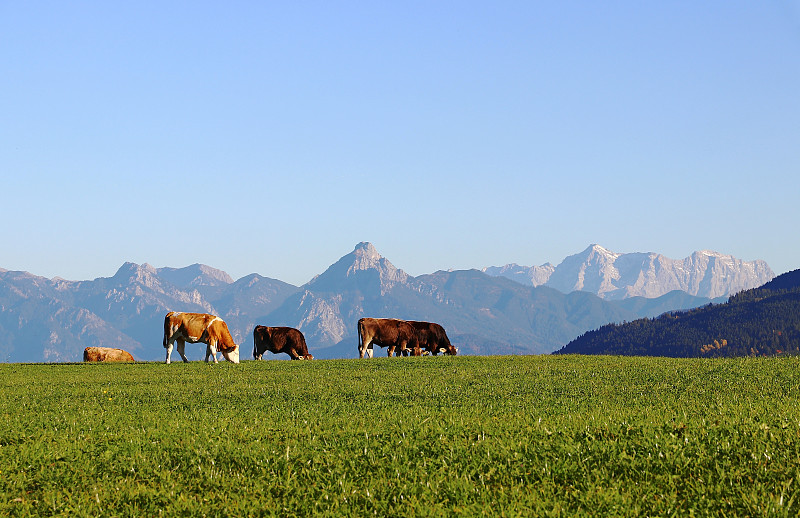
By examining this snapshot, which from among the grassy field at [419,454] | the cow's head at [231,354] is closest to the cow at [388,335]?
the cow's head at [231,354]

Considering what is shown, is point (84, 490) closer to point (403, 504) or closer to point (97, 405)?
point (403, 504)

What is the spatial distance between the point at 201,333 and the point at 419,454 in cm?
3306

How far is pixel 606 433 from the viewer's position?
13398 mm

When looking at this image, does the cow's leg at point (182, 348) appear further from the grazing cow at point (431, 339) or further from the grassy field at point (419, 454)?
the grassy field at point (419, 454)

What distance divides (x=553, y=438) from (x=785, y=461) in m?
3.60

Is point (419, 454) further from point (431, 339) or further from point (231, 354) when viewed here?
point (431, 339)

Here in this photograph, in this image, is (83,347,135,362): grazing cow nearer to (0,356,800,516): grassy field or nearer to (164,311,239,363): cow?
(164,311,239,363): cow

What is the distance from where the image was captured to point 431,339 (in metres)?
54.1

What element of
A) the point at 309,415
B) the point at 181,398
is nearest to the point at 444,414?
the point at 309,415

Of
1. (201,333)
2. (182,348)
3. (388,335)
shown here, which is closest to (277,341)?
(388,335)

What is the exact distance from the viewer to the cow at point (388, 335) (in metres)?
51.8

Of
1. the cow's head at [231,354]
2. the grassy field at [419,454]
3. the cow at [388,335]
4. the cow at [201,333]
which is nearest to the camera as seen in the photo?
the grassy field at [419,454]

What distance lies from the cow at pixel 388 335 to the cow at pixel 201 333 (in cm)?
987

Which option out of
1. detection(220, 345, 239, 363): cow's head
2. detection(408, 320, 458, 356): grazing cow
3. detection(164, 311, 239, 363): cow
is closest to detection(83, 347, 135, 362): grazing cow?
detection(164, 311, 239, 363): cow
